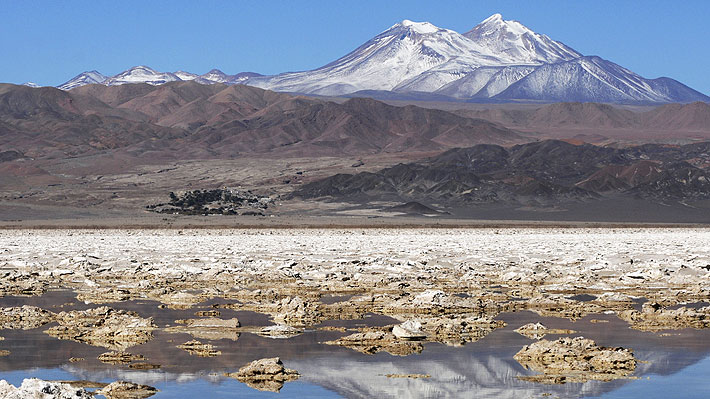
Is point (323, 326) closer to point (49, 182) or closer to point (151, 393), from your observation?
point (151, 393)

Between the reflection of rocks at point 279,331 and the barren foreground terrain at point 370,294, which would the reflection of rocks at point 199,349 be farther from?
the reflection of rocks at point 279,331

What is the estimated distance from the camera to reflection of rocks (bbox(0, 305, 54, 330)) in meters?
14.9

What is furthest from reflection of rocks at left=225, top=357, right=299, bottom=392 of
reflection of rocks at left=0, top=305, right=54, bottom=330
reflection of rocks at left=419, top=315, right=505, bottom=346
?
reflection of rocks at left=0, top=305, right=54, bottom=330

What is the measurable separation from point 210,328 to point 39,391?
20.9 ft

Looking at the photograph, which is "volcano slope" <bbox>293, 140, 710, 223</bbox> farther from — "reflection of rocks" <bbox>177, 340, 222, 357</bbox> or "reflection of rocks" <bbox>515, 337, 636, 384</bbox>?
"reflection of rocks" <bbox>177, 340, 222, 357</bbox>

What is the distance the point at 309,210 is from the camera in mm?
98750

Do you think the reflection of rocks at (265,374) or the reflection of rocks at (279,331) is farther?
the reflection of rocks at (279,331)

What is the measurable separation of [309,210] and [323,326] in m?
83.7

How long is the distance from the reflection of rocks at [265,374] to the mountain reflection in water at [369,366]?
13cm

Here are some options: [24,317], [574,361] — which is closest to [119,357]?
[24,317]

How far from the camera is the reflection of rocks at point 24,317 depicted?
14.9 meters

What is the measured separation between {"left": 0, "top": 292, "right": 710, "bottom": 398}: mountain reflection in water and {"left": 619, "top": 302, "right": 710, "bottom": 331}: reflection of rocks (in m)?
0.51

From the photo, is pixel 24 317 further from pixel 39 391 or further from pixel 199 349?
pixel 39 391

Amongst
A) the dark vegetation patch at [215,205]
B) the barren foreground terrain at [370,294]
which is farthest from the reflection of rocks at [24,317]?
the dark vegetation patch at [215,205]
